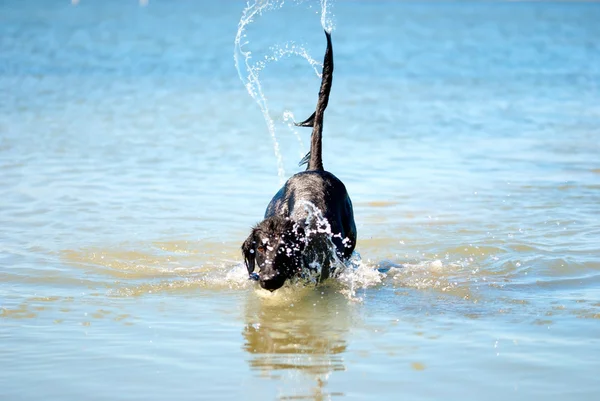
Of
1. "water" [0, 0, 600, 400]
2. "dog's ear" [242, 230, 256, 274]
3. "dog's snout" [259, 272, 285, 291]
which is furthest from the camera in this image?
"dog's ear" [242, 230, 256, 274]

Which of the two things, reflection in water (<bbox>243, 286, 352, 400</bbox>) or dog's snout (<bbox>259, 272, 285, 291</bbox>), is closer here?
reflection in water (<bbox>243, 286, 352, 400</bbox>)

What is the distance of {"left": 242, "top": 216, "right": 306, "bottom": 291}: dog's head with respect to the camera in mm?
7039

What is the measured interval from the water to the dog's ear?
27 centimetres

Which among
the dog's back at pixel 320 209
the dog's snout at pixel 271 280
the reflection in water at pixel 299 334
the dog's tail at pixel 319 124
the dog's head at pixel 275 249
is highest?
the dog's tail at pixel 319 124

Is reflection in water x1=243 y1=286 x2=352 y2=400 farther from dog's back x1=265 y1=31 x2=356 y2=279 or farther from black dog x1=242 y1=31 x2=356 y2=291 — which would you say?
dog's back x1=265 y1=31 x2=356 y2=279

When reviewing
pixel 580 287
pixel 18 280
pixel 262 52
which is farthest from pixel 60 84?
pixel 580 287

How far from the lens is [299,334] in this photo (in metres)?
6.50

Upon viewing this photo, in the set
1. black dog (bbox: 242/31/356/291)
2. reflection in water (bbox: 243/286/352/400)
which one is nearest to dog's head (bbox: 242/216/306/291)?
black dog (bbox: 242/31/356/291)

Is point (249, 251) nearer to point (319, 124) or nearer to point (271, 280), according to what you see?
point (271, 280)

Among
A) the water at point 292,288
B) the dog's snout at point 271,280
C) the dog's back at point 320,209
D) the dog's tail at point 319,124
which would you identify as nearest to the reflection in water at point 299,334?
the water at point 292,288

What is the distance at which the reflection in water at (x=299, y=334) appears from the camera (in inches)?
224

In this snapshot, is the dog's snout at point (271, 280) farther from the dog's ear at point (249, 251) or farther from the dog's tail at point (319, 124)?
the dog's tail at point (319, 124)

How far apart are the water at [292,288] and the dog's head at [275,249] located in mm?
258

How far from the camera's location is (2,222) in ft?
32.3
